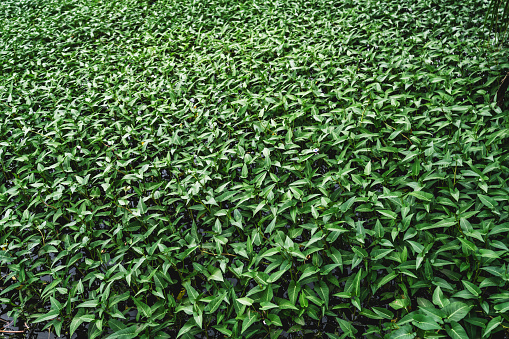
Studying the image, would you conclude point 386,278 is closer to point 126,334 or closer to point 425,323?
point 425,323

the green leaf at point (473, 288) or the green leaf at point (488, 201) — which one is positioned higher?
the green leaf at point (488, 201)

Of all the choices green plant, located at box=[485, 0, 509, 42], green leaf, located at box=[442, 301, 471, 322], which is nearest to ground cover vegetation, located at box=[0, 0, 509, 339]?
green leaf, located at box=[442, 301, 471, 322]

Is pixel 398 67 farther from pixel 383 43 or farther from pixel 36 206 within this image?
pixel 36 206

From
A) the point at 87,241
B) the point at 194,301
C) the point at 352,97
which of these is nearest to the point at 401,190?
the point at 352,97

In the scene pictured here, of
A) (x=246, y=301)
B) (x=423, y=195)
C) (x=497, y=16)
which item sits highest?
(x=497, y=16)

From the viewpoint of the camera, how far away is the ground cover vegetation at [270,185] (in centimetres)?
158

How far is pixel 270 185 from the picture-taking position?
2.02 m

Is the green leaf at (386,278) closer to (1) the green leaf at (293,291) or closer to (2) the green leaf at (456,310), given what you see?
(2) the green leaf at (456,310)

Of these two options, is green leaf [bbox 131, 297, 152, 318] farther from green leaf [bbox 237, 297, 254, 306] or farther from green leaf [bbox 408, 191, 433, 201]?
green leaf [bbox 408, 191, 433, 201]

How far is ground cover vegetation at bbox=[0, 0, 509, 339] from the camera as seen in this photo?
158 centimetres

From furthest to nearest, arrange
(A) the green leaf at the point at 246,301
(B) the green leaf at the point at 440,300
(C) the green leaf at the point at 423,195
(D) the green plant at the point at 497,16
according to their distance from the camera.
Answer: (D) the green plant at the point at 497,16
(C) the green leaf at the point at 423,195
(A) the green leaf at the point at 246,301
(B) the green leaf at the point at 440,300

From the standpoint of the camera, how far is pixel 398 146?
2205mm

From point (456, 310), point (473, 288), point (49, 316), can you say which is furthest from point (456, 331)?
point (49, 316)

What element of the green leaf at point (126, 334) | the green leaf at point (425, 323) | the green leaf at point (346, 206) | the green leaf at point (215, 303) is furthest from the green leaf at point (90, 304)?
the green leaf at point (425, 323)
